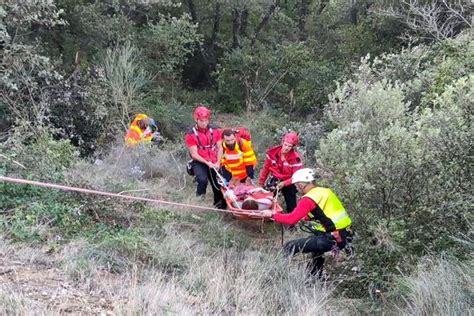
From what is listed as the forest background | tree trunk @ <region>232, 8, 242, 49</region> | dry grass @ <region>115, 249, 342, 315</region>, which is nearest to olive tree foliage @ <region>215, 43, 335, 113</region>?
tree trunk @ <region>232, 8, 242, 49</region>

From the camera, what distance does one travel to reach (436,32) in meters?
10.9

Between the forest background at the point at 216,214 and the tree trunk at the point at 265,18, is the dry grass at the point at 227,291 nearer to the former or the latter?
the forest background at the point at 216,214

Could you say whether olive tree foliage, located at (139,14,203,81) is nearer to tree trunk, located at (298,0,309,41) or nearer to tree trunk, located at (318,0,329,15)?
tree trunk, located at (298,0,309,41)

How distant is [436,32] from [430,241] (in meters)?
6.91

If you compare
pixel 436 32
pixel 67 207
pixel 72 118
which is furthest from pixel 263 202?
pixel 436 32

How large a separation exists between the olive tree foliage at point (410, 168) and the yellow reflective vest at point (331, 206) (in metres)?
0.18

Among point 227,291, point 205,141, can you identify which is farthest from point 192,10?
point 227,291

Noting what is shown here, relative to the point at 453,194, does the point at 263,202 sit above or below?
below

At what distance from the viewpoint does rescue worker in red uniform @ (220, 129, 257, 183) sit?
7625 mm

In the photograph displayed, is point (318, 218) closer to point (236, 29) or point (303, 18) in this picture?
point (236, 29)

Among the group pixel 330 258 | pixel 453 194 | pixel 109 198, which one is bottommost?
pixel 330 258

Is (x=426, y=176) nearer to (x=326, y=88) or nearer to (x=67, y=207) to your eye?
(x=67, y=207)

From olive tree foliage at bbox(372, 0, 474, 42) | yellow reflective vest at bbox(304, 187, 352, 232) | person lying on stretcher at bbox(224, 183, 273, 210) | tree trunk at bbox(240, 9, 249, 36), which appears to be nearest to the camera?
yellow reflective vest at bbox(304, 187, 352, 232)

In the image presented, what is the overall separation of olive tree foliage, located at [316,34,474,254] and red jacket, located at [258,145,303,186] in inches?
59.5
